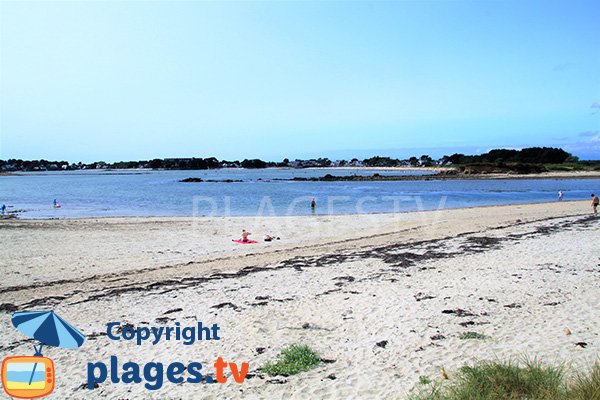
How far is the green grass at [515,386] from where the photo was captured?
13.9 feet

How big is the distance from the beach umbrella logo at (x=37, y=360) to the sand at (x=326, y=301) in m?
0.18

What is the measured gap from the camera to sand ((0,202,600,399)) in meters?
5.78

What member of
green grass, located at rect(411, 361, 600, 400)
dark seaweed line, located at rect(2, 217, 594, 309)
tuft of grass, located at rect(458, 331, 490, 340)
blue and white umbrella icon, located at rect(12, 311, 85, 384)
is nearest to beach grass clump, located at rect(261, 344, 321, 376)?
green grass, located at rect(411, 361, 600, 400)

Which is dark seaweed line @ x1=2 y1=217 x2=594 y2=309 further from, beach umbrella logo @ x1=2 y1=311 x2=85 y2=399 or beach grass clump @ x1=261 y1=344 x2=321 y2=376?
beach grass clump @ x1=261 y1=344 x2=321 y2=376

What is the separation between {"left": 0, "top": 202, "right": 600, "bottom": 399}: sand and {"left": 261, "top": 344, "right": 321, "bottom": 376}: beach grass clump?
0.14 meters

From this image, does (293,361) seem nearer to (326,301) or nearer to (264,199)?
(326,301)

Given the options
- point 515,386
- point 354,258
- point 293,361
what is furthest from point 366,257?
point 515,386

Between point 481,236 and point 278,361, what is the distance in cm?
1269

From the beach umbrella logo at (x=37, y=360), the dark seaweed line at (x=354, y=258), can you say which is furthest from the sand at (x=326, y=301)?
the beach umbrella logo at (x=37, y=360)

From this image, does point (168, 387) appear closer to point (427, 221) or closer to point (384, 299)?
point (384, 299)

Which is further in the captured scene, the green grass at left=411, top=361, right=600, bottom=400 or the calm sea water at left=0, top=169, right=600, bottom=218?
the calm sea water at left=0, top=169, right=600, bottom=218

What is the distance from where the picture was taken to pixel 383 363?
592cm

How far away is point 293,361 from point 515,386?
2746 mm

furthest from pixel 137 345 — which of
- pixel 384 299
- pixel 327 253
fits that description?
pixel 327 253
